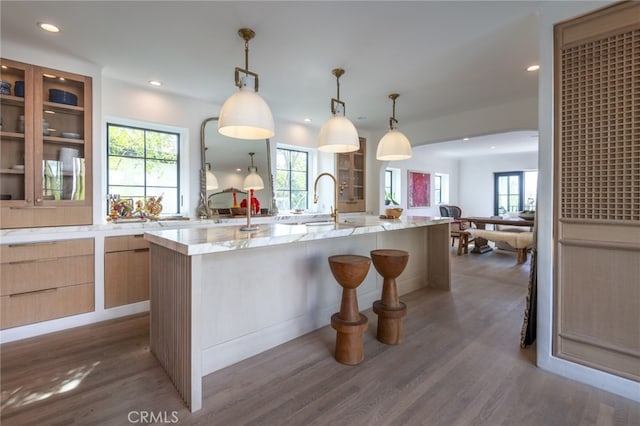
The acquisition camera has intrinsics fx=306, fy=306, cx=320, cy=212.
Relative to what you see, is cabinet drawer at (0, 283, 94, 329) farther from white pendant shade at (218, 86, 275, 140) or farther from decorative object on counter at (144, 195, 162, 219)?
white pendant shade at (218, 86, 275, 140)

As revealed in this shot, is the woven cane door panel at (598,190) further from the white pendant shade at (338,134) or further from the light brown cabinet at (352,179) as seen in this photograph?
the light brown cabinet at (352,179)

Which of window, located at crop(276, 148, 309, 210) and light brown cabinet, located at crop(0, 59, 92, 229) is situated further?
window, located at crop(276, 148, 309, 210)

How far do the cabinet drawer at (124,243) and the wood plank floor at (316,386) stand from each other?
2.56 feet

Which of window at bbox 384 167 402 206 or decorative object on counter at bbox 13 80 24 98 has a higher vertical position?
decorative object on counter at bbox 13 80 24 98

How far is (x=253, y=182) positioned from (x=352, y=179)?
201 centimetres

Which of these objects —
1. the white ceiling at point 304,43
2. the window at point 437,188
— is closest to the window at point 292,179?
the white ceiling at point 304,43

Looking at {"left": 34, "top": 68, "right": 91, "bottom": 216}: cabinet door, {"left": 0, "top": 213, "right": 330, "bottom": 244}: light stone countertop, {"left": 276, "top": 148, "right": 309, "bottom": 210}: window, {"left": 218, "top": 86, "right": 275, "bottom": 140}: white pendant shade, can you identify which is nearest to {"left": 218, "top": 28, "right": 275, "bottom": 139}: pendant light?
{"left": 218, "top": 86, "right": 275, "bottom": 140}: white pendant shade

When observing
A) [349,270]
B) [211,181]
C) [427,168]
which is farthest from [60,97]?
[427,168]

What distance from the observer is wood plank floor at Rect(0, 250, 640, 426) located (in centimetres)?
167

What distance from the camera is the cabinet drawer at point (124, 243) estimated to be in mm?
3105

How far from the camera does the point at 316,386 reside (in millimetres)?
1949

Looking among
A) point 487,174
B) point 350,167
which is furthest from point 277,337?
point 487,174

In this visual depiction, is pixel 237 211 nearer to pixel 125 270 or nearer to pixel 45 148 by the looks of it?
pixel 125 270

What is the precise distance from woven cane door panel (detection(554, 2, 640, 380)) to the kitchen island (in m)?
1.36
